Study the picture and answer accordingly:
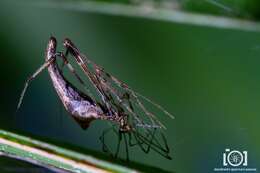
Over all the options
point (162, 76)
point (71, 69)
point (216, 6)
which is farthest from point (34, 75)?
point (216, 6)

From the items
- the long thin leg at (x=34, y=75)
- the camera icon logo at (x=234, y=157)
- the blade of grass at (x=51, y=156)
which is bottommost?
the blade of grass at (x=51, y=156)

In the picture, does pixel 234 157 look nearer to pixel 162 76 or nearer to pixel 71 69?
pixel 162 76

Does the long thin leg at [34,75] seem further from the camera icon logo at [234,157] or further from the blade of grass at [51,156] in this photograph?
the camera icon logo at [234,157]

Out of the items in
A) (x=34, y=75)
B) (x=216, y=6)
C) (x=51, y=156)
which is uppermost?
(x=216, y=6)

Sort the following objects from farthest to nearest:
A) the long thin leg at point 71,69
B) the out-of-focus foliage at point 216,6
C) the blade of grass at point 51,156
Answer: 1. the out-of-focus foliage at point 216,6
2. the long thin leg at point 71,69
3. the blade of grass at point 51,156

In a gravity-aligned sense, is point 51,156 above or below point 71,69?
below

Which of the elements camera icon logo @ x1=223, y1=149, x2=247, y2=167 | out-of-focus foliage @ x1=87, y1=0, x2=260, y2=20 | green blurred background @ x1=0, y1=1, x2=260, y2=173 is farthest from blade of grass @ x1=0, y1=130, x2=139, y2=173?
out-of-focus foliage @ x1=87, y1=0, x2=260, y2=20

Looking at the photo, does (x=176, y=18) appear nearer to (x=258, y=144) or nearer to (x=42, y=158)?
(x=258, y=144)

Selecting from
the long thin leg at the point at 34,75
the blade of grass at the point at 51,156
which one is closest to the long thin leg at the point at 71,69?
the long thin leg at the point at 34,75

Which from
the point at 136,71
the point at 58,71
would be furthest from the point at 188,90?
the point at 58,71
